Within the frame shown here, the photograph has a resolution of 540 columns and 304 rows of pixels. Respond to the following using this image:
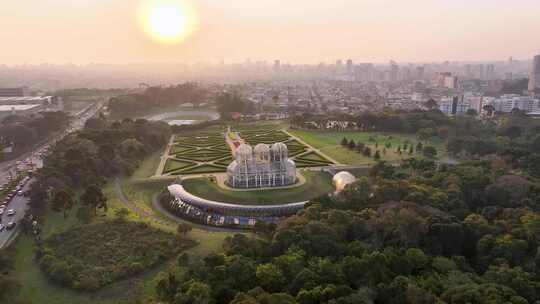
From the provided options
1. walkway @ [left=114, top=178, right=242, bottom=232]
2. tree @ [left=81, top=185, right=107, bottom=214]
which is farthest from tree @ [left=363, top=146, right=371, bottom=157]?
tree @ [left=81, top=185, right=107, bottom=214]

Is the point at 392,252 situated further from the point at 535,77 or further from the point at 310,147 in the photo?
the point at 535,77

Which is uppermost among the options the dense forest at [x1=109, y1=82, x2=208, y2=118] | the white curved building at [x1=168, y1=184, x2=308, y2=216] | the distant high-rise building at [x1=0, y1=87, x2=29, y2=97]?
the distant high-rise building at [x1=0, y1=87, x2=29, y2=97]

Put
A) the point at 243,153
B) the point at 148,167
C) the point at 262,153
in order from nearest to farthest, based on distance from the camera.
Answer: the point at 243,153
the point at 262,153
the point at 148,167

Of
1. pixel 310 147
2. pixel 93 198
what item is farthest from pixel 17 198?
A: pixel 310 147

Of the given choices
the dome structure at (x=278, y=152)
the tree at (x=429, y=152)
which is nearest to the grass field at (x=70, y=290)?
the dome structure at (x=278, y=152)

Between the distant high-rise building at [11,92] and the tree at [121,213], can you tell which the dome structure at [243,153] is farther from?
the distant high-rise building at [11,92]

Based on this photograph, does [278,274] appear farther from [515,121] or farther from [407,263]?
[515,121]

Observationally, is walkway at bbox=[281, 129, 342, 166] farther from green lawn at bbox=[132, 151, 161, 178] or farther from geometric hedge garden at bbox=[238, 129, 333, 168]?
green lawn at bbox=[132, 151, 161, 178]
